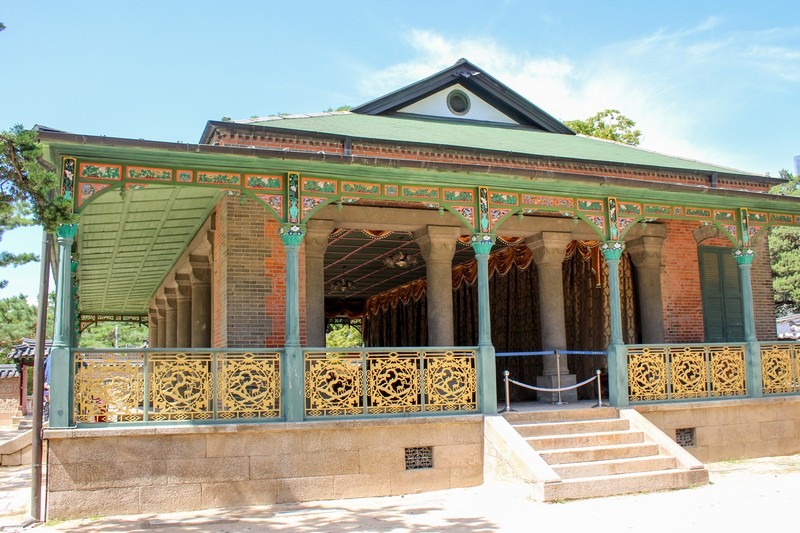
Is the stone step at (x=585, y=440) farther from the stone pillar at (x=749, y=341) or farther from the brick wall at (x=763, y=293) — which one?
the brick wall at (x=763, y=293)

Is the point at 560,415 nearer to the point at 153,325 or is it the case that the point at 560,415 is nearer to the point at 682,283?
the point at 682,283

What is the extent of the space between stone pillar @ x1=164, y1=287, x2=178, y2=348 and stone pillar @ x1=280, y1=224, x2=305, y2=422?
34.5ft

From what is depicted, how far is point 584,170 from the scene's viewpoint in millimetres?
13961

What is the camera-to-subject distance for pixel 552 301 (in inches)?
537

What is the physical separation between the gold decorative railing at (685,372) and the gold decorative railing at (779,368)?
469mm

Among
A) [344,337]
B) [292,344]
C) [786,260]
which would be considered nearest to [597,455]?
[292,344]

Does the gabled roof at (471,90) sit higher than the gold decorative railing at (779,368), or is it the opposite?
the gabled roof at (471,90)

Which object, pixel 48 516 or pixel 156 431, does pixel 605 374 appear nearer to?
pixel 156 431

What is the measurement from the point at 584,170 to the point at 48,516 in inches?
391

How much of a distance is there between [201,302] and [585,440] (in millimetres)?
8284

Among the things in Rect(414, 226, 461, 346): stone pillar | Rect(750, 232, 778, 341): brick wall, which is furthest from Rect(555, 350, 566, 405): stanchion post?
Rect(750, 232, 778, 341): brick wall

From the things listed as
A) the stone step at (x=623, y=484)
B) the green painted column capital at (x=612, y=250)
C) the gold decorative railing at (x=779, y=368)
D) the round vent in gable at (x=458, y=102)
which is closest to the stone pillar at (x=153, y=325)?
the round vent in gable at (x=458, y=102)

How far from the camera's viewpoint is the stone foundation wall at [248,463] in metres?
8.72

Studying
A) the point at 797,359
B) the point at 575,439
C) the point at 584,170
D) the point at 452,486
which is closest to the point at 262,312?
the point at 452,486
